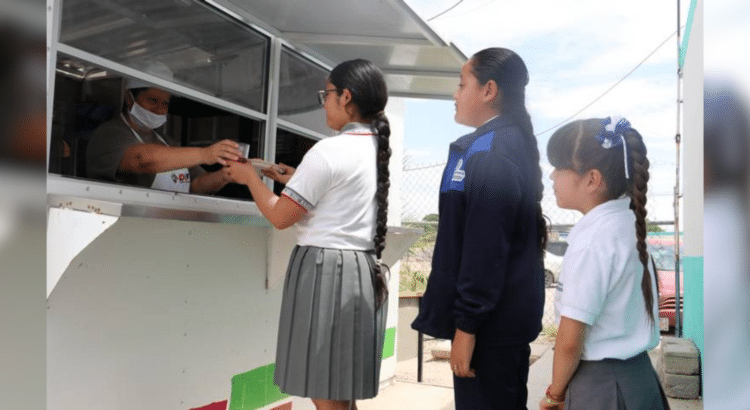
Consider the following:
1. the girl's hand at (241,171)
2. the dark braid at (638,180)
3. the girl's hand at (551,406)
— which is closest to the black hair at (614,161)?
the dark braid at (638,180)

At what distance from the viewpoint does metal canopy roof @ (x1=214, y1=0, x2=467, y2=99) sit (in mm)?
3270

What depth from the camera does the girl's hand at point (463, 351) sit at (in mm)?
1825

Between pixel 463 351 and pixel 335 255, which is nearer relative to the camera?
pixel 463 351

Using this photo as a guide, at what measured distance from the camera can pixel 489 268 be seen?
→ 5.97ft

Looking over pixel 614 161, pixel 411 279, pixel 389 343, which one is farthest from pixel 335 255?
pixel 411 279

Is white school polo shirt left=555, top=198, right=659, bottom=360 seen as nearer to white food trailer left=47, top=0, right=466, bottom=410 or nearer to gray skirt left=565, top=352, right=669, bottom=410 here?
gray skirt left=565, top=352, right=669, bottom=410

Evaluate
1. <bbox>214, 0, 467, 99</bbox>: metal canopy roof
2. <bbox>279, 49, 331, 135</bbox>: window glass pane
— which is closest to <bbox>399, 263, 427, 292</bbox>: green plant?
<bbox>214, 0, 467, 99</bbox>: metal canopy roof

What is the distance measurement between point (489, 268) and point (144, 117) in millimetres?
1890

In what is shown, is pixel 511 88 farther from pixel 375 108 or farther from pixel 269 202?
pixel 269 202

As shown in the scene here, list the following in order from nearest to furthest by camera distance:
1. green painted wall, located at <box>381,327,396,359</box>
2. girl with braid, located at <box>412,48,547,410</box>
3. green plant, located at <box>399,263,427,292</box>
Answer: girl with braid, located at <box>412,48,547,410</box> < green painted wall, located at <box>381,327,396,359</box> < green plant, located at <box>399,263,427,292</box>

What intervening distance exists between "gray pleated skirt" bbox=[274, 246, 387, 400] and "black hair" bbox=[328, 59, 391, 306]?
0.13 metres

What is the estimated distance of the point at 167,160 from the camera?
267 centimetres

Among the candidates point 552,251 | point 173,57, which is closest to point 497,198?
point 173,57

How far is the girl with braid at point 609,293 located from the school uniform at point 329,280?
0.75m
